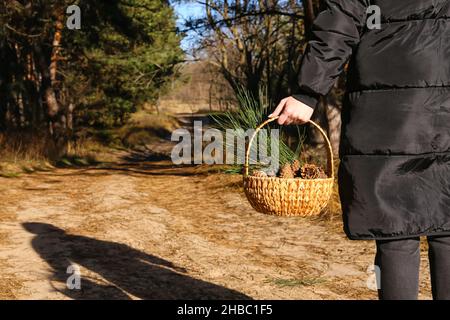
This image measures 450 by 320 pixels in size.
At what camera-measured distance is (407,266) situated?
1.63 metres

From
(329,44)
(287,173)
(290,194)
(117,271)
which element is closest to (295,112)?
(329,44)

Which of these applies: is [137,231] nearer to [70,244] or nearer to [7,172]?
[70,244]

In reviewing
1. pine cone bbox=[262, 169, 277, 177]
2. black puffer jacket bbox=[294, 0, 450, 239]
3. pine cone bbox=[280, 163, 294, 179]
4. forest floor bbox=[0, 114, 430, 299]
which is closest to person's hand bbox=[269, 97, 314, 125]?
black puffer jacket bbox=[294, 0, 450, 239]

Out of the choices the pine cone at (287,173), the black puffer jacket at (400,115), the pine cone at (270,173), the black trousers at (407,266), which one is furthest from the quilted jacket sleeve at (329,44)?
the pine cone at (270,173)

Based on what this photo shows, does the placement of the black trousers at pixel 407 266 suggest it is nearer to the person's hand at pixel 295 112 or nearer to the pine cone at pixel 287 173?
the person's hand at pixel 295 112

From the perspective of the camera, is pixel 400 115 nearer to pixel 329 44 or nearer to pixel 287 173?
pixel 329 44

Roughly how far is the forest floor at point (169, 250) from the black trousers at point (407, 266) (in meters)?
1.18

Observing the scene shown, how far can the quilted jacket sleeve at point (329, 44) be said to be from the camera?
5.34 feet

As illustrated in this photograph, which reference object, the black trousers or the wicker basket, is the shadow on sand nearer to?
the wicker basket

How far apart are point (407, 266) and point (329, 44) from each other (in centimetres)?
72

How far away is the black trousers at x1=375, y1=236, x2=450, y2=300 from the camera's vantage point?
1632mm

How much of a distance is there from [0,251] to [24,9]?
314 inches

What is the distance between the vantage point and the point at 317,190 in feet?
8.02
